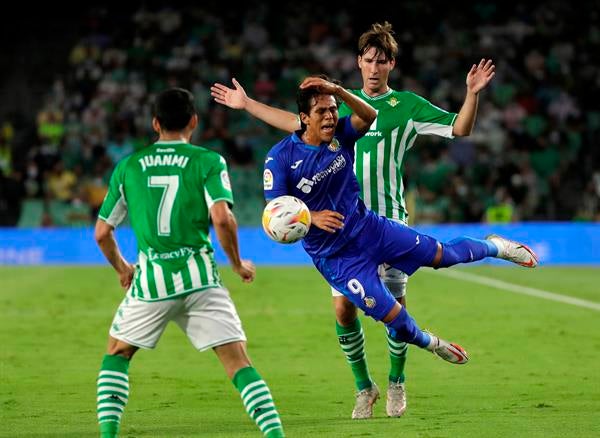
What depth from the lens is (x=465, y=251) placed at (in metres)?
8.49

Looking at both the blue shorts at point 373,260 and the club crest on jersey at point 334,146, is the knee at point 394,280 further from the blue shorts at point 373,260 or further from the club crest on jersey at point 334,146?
the club crest on jersey at point 334,146

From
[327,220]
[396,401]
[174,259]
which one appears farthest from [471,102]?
[174,259]

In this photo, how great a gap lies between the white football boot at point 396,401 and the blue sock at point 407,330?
0.79 meters

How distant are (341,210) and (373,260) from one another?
1.34 feet

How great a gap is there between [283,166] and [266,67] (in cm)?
2390

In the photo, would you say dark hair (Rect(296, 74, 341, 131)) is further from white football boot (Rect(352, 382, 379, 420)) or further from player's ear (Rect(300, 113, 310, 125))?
white football boot (Rect(352, 382, 379, 420))

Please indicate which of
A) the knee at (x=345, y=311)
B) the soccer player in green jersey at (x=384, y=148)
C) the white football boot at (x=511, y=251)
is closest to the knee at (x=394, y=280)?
the soccer player in green jersey at (x=384, y=148)

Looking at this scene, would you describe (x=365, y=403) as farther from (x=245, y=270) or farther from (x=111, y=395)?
(x=111, y=395)

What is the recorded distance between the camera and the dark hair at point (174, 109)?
6520 mm

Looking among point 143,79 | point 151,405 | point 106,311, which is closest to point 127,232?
point 143,79

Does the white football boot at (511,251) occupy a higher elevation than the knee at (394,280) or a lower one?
higher

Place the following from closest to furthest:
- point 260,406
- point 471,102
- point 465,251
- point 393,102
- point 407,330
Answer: point 260,406
point 407,330
point 465,251
point 471,102
point 393,102

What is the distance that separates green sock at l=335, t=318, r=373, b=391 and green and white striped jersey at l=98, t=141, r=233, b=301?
2422mm

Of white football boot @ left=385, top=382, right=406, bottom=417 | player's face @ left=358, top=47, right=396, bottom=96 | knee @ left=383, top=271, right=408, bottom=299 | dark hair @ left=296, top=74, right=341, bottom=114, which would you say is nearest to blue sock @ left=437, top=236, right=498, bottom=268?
knee @ left=383, top=271, right=408, bottom=299
